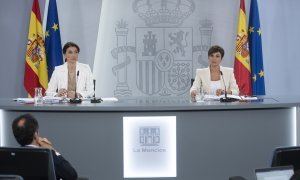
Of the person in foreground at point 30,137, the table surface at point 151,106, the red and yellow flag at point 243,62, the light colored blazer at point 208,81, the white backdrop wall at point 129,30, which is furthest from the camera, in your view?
the white backdrop wall at point 129,30

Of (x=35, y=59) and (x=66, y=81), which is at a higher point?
(x=35, y=59)

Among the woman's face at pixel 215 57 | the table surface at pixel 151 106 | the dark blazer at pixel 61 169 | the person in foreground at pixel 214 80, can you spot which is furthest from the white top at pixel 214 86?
the dark blazer at pixel 61 169

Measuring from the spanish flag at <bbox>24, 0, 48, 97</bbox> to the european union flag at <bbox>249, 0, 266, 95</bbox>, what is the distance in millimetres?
2938

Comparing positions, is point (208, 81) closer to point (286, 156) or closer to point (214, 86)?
point (214, 86)

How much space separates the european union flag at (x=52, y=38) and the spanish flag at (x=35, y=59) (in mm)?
87

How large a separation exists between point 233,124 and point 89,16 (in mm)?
3566

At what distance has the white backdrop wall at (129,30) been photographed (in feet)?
25.5

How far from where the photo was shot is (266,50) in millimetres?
7805

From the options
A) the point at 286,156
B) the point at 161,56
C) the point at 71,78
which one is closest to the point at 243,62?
the point at 161,56

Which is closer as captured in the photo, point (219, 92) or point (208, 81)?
point (219, 92)

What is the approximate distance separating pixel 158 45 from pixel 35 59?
1.80 meters

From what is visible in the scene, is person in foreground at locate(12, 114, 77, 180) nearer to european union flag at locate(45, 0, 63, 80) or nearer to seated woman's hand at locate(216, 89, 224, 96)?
seated woman's hand at locate(216, 89, 224, 96)

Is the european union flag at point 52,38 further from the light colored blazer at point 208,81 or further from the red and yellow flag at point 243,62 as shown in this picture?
the red and yellow flag at point 243,62

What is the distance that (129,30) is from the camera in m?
7.76
